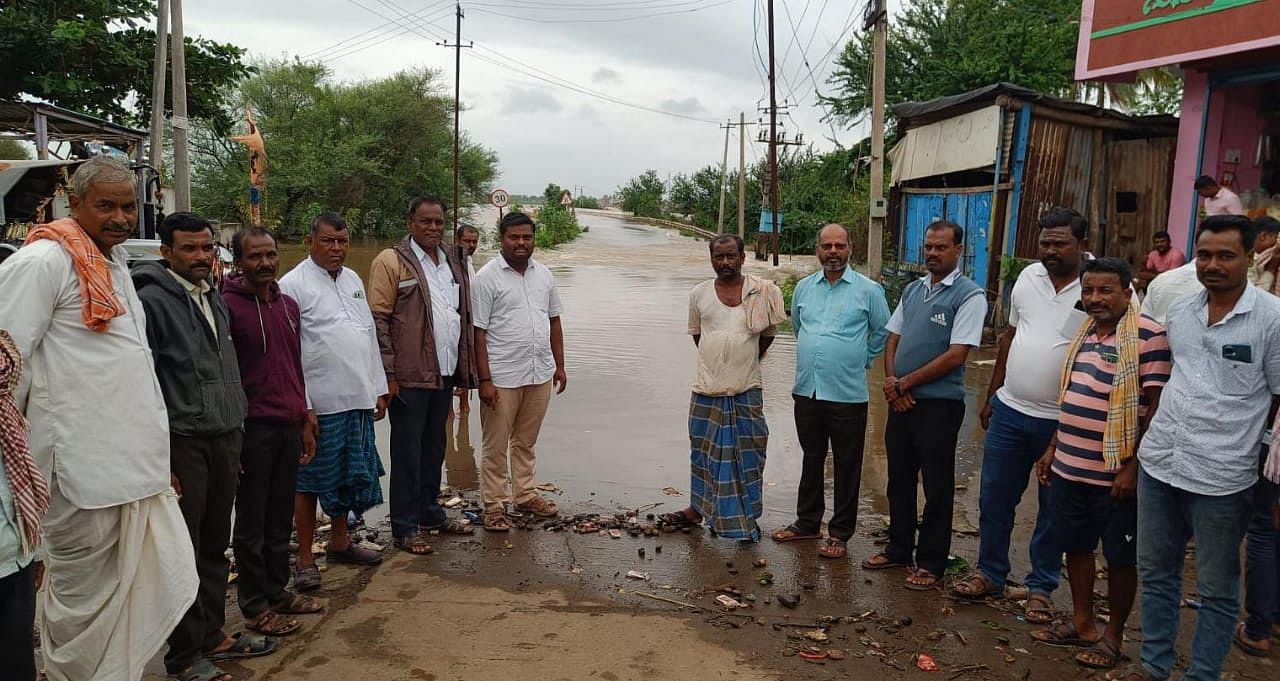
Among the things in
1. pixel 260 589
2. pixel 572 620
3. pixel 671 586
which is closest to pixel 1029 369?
pixel 671 586

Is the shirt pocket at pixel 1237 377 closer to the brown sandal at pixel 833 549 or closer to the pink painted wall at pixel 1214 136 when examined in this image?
the brown sandal at pixel 833 549

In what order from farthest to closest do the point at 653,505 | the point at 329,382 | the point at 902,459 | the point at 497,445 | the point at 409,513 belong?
the point at 653,505, the point at 497,445, the point at 409,513, the point at 902,459, the point at 329,382

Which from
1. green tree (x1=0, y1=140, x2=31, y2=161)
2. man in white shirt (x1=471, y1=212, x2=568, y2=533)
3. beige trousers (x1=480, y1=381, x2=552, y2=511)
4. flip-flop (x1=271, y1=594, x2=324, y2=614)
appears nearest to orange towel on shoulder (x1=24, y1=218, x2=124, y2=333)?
flip-flop (x1=271, y1=594, x2=324, y2=614)

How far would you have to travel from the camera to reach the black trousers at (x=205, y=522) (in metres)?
3.18

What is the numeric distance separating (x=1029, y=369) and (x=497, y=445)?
3018mm

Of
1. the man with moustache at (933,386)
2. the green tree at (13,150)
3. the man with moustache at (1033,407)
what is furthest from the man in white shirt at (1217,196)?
the green tree at (13,150)

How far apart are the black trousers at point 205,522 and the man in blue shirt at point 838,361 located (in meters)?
2.94

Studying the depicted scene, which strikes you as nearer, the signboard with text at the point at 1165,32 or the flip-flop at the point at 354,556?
the flip-flop at the point at 354,556

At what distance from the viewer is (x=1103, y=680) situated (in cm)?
343

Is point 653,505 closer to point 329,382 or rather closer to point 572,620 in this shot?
point 572,620

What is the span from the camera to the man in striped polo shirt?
3.45 metres

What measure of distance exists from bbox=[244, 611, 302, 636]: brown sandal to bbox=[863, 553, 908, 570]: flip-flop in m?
2.90

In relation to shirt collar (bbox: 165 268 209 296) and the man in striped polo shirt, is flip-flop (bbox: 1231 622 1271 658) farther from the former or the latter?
shirt collar (bbox: 165 268 209 296)

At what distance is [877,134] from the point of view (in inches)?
511
